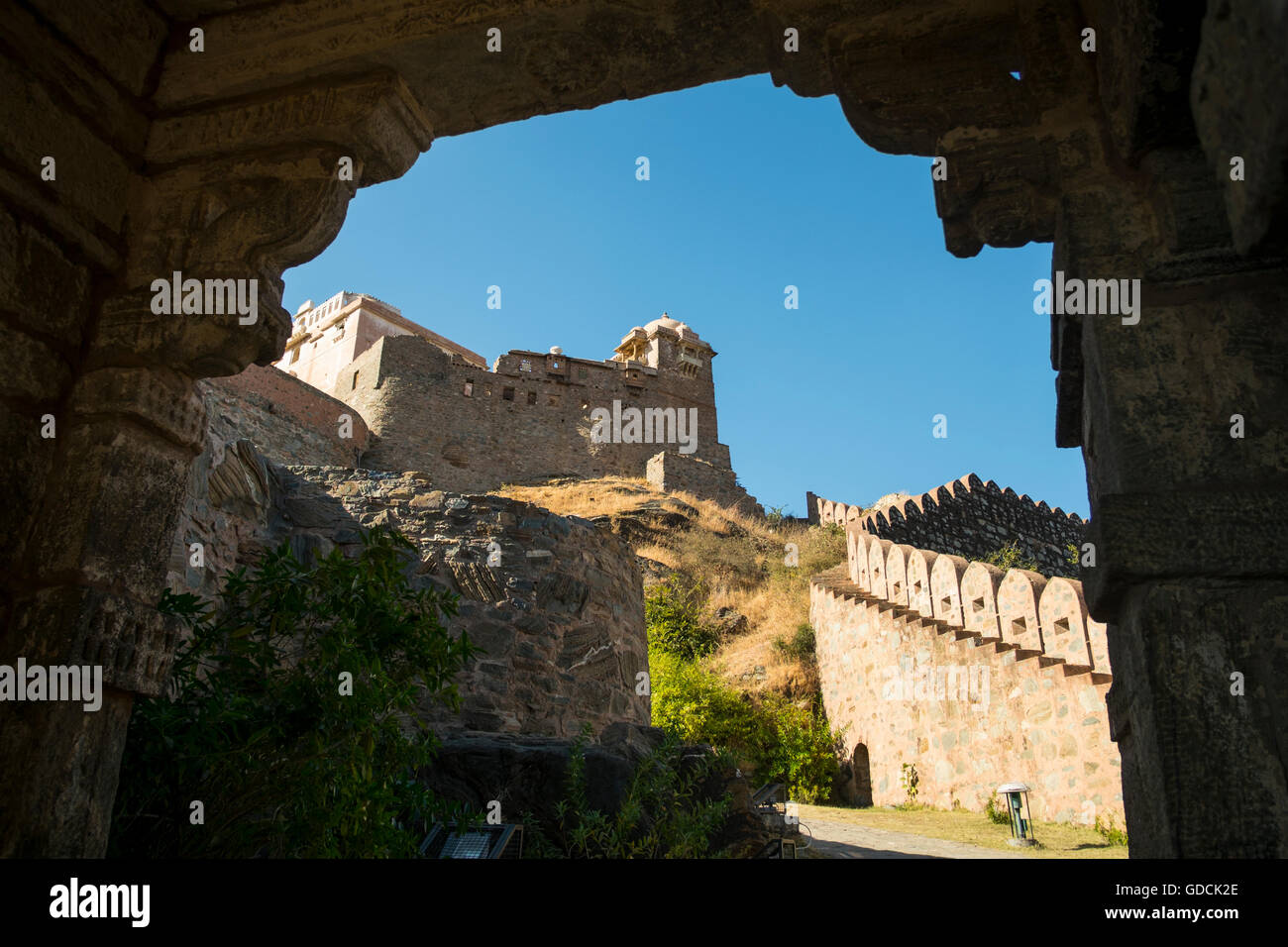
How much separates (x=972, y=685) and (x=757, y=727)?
386cm

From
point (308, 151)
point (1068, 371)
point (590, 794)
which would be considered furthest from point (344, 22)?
point (590, 794)

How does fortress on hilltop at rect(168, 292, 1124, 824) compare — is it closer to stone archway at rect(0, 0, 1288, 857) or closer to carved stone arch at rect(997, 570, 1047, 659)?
carved stone arch at rect(997, 570, 1047, 659)

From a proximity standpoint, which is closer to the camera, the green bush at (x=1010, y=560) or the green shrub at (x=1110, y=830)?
the green shrub at (x=1110, y=830)

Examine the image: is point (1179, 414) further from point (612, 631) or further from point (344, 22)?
point (612, 631)

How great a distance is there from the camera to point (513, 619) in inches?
272

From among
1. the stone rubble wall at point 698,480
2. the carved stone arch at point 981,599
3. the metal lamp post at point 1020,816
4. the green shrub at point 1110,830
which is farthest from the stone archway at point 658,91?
the stone rubble wall at point 698,480

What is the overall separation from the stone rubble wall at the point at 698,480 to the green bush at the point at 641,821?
2259 cm

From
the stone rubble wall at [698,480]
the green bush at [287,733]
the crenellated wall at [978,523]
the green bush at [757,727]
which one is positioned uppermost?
the stone rubble wall at [698,480]

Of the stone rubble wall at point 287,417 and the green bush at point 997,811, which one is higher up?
the stone rubble wall at point 287,417

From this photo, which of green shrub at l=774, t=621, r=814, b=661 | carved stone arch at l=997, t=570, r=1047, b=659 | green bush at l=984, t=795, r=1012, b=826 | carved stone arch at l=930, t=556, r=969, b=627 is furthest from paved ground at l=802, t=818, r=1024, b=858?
green shrub at l=774, t=621, r=814, b=661

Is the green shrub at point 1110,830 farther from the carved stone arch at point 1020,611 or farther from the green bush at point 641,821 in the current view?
the green bush at point 641,821

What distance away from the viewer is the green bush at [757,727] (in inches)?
458

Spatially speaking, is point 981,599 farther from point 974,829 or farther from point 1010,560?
point 1010,560
